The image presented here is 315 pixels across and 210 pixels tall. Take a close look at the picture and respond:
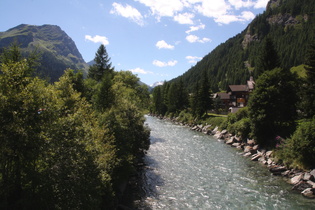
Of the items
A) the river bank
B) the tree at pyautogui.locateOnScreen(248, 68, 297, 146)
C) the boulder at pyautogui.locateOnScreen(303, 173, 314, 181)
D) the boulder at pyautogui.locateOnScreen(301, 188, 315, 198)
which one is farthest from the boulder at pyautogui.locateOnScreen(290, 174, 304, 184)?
the tree at pyautogui.locateOnScreen(248, 68, 297, 146)

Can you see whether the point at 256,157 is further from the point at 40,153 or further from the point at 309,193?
the point at 40,153

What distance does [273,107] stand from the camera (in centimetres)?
3219

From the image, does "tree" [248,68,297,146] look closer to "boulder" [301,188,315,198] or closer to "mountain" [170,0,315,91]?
"boulder" [301,188,315,198]

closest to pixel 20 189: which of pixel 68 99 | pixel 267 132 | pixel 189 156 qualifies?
pixel 68 99

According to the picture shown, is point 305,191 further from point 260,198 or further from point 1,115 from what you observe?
point 1,115

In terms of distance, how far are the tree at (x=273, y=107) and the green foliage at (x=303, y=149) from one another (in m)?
7.95

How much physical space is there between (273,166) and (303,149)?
13.0ft

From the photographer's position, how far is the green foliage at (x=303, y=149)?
22553mm

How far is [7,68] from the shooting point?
9.55 metres

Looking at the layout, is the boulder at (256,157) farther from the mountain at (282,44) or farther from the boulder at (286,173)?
the mountain at (282,44)

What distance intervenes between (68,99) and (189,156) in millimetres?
18295

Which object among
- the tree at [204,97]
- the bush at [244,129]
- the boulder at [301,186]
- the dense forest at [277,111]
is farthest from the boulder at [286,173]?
the tree at [204,97]

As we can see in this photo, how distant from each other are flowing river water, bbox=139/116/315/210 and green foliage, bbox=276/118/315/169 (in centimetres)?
303

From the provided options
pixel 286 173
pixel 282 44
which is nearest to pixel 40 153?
pixel 286 173
